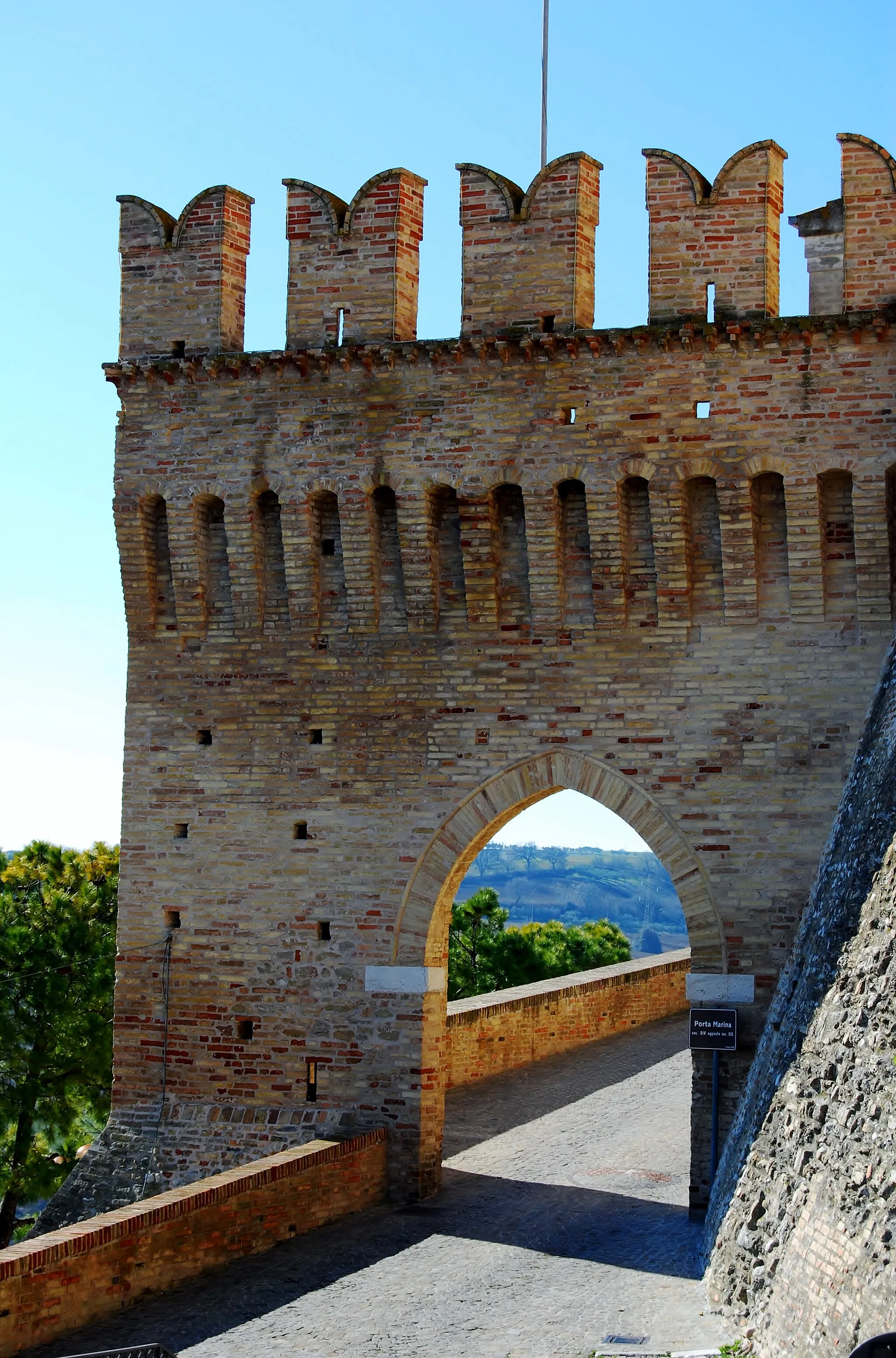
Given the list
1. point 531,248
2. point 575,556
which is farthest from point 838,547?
point 531,248

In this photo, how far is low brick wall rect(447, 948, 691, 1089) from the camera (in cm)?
1842

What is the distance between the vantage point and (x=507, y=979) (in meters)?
33.0

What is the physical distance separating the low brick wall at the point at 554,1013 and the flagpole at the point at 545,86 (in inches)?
340

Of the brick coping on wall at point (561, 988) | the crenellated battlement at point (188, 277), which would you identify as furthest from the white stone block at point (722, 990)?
the crenellated battlement at point (188, 277)

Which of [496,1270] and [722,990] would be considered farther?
[722,990]

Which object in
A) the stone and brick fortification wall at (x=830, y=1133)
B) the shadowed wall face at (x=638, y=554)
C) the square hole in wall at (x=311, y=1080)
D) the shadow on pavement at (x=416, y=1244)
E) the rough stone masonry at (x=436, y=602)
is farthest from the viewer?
the square hole in wall at (x=311, y=1080)

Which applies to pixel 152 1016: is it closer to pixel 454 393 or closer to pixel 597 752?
pixel 597 752

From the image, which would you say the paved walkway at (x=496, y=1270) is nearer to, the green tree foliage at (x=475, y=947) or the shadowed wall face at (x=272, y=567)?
the shadowed wall face at (x=272, y=567)

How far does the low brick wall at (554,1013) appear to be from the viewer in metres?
18.4

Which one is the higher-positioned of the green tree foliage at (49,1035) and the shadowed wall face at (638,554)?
the shadowed wall face at (638,554)

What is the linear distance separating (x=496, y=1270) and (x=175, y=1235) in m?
2.31

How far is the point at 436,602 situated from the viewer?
1480cm

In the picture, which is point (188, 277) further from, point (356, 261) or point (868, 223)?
point (868, 223)

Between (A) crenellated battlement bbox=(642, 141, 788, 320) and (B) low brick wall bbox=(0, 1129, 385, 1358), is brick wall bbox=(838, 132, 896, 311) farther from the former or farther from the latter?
(B) low brick wall bbox=(0, 1129, 385, 1358)
